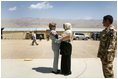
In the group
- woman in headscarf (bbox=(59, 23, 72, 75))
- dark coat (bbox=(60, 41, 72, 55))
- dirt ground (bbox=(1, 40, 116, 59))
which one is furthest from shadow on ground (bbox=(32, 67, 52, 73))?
dirt ground (bbox=(1, 40, 116, 59))

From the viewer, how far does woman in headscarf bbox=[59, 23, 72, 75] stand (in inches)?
194

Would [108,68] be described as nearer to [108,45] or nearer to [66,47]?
[108,45]

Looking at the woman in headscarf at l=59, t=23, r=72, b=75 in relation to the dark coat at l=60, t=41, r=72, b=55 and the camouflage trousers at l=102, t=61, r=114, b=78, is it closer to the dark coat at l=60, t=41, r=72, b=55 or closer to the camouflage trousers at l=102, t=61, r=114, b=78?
the dark coat at l=60, t=41, r=72, b=55

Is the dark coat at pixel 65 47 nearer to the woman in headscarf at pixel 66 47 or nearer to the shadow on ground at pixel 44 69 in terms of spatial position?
the woman in headscarf at pixel 66 47

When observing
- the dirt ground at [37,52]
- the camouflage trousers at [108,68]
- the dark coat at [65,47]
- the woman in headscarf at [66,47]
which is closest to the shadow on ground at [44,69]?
the woman in headscarf at [66,47]

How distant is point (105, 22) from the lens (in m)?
3.80

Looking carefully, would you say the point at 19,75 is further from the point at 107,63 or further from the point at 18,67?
Answer: the point at 107,63

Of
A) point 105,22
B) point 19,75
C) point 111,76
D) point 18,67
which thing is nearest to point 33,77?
point 19,75

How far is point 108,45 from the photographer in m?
3.72

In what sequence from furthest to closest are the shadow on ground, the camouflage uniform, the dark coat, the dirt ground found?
the dirt ground → the shadow on ground → the dark coat → the camouflage uniform

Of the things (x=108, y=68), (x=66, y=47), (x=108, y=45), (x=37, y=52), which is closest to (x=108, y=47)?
(x=108, y=45)

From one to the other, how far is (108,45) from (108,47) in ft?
0.14

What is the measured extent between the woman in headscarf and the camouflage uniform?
128 cm

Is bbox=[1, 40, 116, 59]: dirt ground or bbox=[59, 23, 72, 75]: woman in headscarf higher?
bbox=[59, 23, 72, 75]: woman in headscarf
